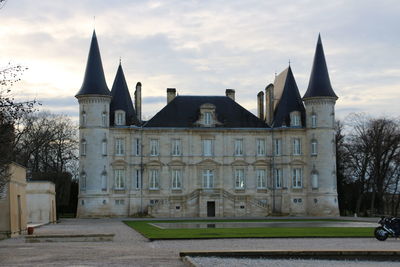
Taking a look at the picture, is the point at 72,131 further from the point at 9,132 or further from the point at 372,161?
the point at 9,132

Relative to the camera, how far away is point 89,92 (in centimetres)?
6153

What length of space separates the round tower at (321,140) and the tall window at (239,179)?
5696mm

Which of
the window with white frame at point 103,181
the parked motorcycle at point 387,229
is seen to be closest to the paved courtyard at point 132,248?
the parked motorcycle at point 387,229

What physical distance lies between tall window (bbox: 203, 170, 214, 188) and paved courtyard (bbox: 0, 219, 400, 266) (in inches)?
1364

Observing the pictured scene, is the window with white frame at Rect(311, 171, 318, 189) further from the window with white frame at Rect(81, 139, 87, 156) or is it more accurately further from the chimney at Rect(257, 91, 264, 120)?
the window with white frame at Rect(81, 139, 87, 156)

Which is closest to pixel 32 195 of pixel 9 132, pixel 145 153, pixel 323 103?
pixel 145 153

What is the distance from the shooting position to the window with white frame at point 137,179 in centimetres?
6362

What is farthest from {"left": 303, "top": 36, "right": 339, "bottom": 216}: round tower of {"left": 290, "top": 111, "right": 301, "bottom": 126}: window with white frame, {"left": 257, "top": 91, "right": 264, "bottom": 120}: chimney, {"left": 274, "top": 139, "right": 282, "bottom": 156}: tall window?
{"left": 257, "top": 91, "right": 264, "bottom": 120}: chimney

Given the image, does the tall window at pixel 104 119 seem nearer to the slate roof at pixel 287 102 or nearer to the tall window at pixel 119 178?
the tall window at pixel 119 178

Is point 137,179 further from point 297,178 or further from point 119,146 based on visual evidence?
point 297,178

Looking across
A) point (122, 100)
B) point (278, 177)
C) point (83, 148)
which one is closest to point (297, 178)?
point (278, 177)

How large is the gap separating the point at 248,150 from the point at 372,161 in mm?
11827

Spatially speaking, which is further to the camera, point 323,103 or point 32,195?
point 323,103

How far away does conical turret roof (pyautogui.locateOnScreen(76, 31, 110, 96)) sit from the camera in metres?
61.8
